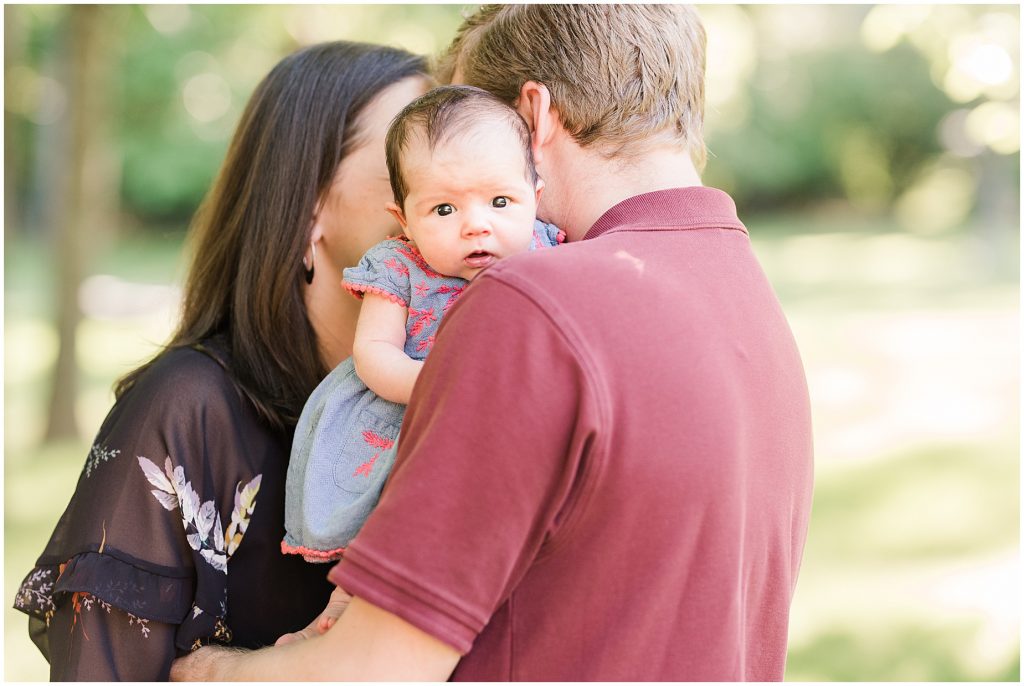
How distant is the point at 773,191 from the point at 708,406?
32.7 meters

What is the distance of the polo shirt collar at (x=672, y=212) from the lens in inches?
70.2

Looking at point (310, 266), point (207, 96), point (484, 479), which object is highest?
point (207, 96)

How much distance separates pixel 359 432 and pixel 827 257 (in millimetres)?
23181

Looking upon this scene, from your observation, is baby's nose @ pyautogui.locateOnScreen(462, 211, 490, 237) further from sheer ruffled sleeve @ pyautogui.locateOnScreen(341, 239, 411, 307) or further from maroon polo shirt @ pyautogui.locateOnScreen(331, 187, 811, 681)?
maroon polo shirt @ pyautogui.locateOnScreen(331, 187, 811, 681)

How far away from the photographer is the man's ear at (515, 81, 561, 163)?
1995 mm

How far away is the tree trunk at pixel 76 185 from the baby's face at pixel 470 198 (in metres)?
7.15

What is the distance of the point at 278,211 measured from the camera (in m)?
2.50

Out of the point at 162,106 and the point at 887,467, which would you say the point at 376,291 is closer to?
the point at 887,467

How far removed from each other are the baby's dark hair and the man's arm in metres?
0.86

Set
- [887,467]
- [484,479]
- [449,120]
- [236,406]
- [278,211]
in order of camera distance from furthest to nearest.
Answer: [887,467] < [278,211] < [236,406] < [449,120] < [484,479]

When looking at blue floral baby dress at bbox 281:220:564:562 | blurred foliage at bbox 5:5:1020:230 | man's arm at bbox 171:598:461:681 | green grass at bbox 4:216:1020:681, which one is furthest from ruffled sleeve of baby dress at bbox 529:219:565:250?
blurred foliage at bbox 5:5:1020:230

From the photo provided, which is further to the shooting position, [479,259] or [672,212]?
[479,259]

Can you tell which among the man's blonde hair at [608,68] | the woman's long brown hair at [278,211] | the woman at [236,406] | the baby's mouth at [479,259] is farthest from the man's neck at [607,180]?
the woman's long brown hair at [278,211]

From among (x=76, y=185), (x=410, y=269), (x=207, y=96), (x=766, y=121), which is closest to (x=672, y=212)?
(x=410, y=269)
